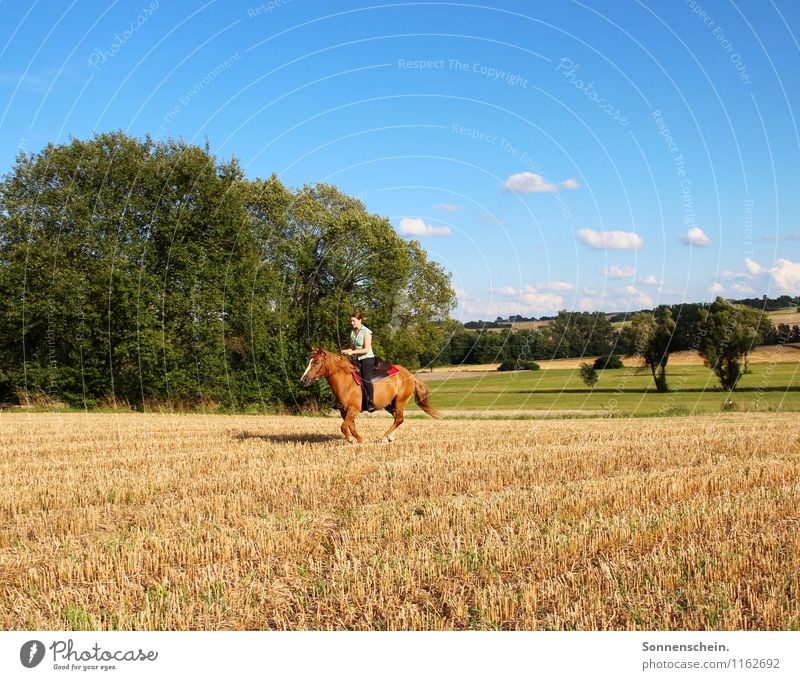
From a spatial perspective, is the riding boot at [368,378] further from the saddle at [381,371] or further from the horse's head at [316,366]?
the horse's head at [316,366]

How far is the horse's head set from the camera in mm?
15914

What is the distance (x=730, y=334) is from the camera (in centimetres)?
5519

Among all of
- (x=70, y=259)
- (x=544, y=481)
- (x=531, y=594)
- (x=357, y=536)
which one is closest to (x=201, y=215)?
(x=70, y=259)

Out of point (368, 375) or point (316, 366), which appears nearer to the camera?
point (316, 366)

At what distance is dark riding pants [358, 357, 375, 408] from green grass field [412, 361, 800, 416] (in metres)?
35.4

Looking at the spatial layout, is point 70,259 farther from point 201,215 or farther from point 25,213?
point 201,215

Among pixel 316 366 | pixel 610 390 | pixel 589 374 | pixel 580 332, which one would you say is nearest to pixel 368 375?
pixel 316 366

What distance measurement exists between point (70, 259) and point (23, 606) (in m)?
37.4

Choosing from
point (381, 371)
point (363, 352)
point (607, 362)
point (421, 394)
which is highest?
point (363, 352)

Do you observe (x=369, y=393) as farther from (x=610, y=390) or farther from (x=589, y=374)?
(x=610, y=390)

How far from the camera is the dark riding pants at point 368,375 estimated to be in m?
16.9

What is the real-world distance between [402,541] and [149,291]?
34.7 metres

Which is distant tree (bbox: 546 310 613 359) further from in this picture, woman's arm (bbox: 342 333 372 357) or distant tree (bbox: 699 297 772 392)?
woman's arm (bbox: 342 333 372 357)

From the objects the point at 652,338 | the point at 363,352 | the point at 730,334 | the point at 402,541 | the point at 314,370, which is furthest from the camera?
the point at 652,338
